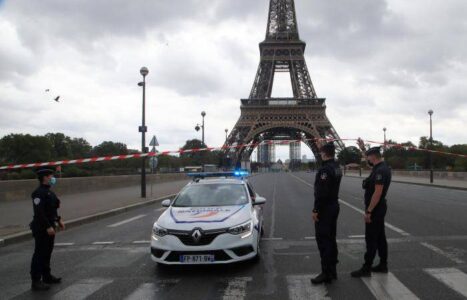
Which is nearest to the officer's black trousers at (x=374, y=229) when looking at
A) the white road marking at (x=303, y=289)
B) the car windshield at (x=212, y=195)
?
the white road marking at (x=303, y=289)

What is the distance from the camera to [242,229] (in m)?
6.98

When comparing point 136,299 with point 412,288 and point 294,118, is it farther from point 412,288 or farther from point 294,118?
point 294,118

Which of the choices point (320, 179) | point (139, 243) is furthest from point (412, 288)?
point (139, 243)

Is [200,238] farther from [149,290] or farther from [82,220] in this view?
[82,220]

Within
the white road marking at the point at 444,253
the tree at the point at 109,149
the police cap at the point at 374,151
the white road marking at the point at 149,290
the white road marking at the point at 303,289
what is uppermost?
the tree at the point at 109,149

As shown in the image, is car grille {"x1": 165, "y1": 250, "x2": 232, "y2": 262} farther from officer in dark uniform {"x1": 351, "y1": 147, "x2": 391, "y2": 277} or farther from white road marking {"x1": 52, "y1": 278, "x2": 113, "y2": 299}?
officer in dark uniform {"x1": 351, "y1": 147, "x2": 391, "y2": 277}

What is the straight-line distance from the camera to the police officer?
624 cm

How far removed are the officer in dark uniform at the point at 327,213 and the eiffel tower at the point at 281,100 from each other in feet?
209

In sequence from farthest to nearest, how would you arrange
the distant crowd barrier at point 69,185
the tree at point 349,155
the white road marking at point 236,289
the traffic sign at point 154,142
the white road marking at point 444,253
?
the tree at point 349,155
the traffic sign at point 154,142
the distant crowd barrier at point 69,185
the white road marking at point 444,253
the white road marking at point 236,289

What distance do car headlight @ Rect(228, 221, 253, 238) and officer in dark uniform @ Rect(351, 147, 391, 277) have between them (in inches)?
61.5

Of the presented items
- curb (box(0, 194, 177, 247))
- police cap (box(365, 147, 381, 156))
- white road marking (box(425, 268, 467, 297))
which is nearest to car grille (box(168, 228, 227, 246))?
police cap (box(365, 147, 381, 156))

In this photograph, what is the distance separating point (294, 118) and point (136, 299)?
7108 cm

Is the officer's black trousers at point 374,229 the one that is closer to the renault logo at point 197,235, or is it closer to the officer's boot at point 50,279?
the renault logo at point 197,235

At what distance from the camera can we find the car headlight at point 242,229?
6879mm
